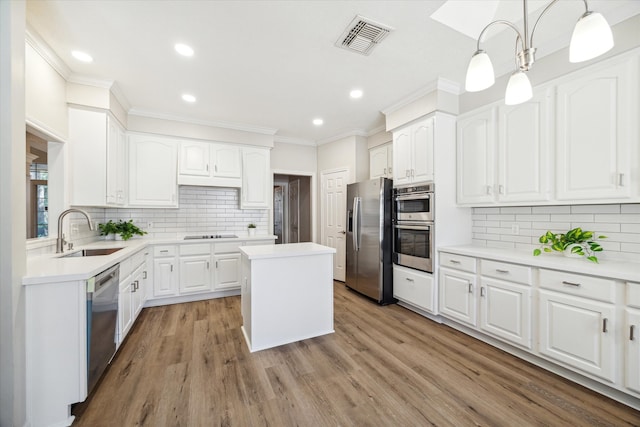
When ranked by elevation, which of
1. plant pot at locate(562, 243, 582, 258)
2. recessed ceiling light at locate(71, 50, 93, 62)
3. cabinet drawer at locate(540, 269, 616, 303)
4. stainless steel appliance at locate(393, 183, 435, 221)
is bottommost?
cabinet drawer at locate(540, 269, 616, 303)

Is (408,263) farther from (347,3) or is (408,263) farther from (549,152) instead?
(347,3)

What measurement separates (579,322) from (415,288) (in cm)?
151

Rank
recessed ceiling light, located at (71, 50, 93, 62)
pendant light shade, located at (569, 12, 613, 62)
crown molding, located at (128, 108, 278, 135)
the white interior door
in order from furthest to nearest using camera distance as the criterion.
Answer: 1. the white interior door
2. crown molding, located at (128, 108, 278, 135)
3. recessed ceiling light, located at (71, 50, 93, 62)
4. pendant light shade, located at (569, 12, 613, 62)

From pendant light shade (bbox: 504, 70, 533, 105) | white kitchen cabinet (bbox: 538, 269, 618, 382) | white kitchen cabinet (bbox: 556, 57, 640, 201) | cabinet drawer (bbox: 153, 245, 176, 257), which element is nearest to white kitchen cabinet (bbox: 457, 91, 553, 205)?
white kitchen cabinet (bbox: 556, 57, 640, 201)

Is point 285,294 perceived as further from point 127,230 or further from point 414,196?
point 127,230

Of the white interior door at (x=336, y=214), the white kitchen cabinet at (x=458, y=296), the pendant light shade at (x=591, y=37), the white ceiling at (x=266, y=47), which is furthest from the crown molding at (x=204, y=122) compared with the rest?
the pendant light shade at (x=591, y=37)

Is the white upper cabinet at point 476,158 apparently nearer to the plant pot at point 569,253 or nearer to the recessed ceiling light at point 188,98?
the plant pot at point 569,253

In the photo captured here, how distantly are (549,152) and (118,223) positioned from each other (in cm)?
499

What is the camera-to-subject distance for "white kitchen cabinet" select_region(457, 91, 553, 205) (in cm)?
235

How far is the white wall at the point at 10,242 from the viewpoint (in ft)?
4.68

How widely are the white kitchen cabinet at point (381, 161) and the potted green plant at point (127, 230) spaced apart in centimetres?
355

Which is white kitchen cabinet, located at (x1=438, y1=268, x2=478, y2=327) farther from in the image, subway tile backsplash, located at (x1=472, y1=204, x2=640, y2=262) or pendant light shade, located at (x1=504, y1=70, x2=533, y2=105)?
pendant light shade, located at (x1=504, y1=70, x2=533, y2=105)

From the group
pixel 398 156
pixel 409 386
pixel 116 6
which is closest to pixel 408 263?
pixel 398 156

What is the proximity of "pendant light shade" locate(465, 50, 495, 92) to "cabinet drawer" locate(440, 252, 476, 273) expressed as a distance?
1.85 m
